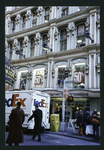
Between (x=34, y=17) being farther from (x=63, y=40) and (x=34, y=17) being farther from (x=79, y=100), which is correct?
(x=79, y=100)

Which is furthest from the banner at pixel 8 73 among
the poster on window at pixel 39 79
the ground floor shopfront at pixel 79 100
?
the poster on window at pixel 39 79

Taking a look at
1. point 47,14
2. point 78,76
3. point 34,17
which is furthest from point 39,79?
point 34,17

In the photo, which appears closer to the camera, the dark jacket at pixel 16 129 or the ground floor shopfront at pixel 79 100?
the dark jacket at pixel 16 129

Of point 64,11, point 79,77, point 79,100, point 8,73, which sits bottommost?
point 79,100

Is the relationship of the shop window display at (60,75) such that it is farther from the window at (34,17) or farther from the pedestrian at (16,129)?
the pedestrian at (16,129)

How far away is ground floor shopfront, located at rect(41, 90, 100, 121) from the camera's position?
15.6 metres

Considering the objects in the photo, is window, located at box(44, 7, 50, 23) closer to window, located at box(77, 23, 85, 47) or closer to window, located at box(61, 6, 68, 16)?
window, located at box(61, 6, 68, 16)

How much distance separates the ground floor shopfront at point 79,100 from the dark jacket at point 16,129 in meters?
10.5

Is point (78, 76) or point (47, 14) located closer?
point (78, 76)

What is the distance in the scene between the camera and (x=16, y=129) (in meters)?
5.94

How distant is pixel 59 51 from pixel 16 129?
14.5m

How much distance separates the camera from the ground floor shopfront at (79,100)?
1561 cm

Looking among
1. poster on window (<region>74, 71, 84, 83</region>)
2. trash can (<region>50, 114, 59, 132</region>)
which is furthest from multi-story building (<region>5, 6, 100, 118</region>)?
trash can (<region>50, 114, 59, 132</region>)

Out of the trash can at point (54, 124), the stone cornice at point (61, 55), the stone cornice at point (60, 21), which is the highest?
the stone cornice at point (60, 21)
